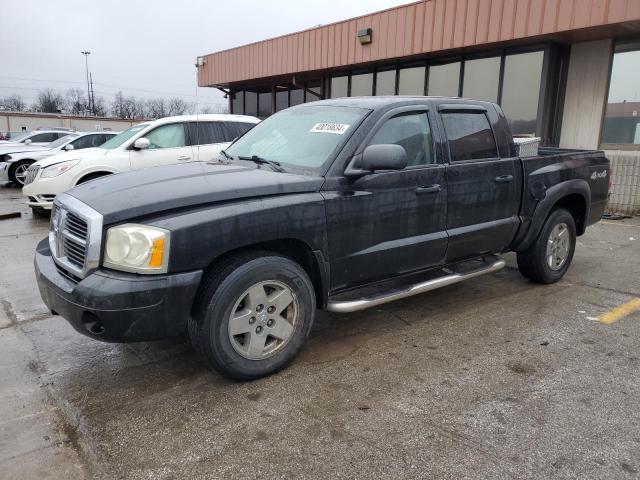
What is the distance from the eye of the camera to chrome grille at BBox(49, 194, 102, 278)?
2793mm

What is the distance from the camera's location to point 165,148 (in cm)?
868

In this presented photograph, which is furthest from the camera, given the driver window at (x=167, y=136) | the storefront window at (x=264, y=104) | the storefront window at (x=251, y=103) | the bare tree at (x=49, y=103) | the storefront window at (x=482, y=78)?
the bare tree at (x=49, y=103)

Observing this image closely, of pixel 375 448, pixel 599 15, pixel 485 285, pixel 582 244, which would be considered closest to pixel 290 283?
pixel 375 448

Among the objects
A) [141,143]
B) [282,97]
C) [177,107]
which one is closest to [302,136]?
[141,143]

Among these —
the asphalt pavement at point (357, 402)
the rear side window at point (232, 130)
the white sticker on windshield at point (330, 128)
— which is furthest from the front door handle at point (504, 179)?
the rear side window at point (232, 130)

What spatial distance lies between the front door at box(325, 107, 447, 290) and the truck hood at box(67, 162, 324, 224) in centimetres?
34

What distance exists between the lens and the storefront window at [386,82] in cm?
1362

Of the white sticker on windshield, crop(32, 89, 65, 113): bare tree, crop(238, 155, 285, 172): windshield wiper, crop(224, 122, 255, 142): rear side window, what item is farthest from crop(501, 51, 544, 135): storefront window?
crop(32, 89, 65, 113): bare tree

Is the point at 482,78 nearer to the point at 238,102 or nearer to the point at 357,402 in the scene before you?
the point at 357,402

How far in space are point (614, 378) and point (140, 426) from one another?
9.81ft

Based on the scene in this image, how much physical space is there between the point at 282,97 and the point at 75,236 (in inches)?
645

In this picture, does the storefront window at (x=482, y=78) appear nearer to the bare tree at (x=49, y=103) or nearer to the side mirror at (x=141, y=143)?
the side mirror at (x=141, y=143)

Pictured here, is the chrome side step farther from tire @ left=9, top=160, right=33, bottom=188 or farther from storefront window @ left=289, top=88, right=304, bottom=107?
tire @ left=9, top=160, right=33, bottom=188

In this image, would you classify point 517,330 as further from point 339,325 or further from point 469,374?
point 339,325
